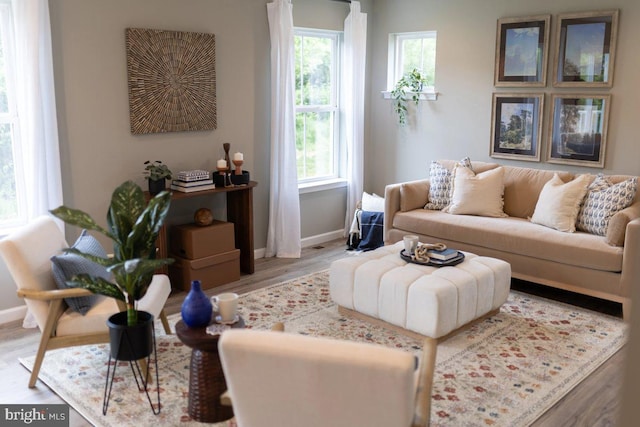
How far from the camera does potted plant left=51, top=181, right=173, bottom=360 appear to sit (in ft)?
8.59

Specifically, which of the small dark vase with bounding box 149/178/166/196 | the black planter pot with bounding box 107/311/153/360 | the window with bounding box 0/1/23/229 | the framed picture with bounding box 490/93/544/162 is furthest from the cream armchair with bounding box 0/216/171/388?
the framed picture with bounding box 490/93/544/162

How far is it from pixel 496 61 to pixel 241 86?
90.2 inches

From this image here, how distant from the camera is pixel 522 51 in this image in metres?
5.17

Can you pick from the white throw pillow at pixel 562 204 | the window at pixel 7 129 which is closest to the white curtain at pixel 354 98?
the white throw pillow at pixel 562 204

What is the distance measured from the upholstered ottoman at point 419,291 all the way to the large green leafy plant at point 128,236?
58.2 inches

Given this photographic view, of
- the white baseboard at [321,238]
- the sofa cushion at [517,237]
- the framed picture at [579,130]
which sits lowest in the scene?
the white baseboard at [321,238]

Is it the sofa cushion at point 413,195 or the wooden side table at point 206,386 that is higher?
the sofa cushion at point 413,195

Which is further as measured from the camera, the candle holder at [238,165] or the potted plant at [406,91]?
the potted plant at [406,91]

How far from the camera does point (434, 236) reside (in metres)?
4.92

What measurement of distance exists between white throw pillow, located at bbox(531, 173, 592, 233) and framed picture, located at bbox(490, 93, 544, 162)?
0.73 metres

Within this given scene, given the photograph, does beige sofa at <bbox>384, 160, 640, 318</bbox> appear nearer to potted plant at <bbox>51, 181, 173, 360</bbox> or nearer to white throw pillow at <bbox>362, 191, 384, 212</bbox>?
white throw pillow at <bbox>362, 191, 384, 212</bbox>

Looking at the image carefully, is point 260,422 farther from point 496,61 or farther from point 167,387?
point 496,61

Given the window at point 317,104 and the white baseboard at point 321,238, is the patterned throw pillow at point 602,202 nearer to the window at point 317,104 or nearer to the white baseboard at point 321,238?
the white baseboard at point 321,238

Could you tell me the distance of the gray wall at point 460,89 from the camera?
15.3 ft
